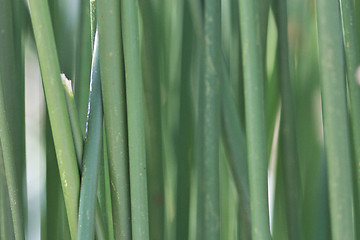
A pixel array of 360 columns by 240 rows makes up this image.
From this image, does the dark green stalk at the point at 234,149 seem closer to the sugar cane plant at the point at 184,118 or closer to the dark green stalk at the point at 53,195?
the sugar cane plant at the point at 184,118

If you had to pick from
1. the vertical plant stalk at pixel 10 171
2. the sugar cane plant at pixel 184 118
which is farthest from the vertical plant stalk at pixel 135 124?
the vertical plant stalk at pixel 10 171

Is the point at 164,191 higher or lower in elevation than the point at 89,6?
lower

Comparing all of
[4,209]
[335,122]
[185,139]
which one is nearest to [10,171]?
[4,209]

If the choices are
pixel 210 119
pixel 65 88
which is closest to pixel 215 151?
pixel 210 119

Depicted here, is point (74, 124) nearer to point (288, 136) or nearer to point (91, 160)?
point (91, 160)

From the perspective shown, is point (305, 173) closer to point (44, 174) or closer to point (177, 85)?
point (177, 85)

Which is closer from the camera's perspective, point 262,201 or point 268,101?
point 262,201
